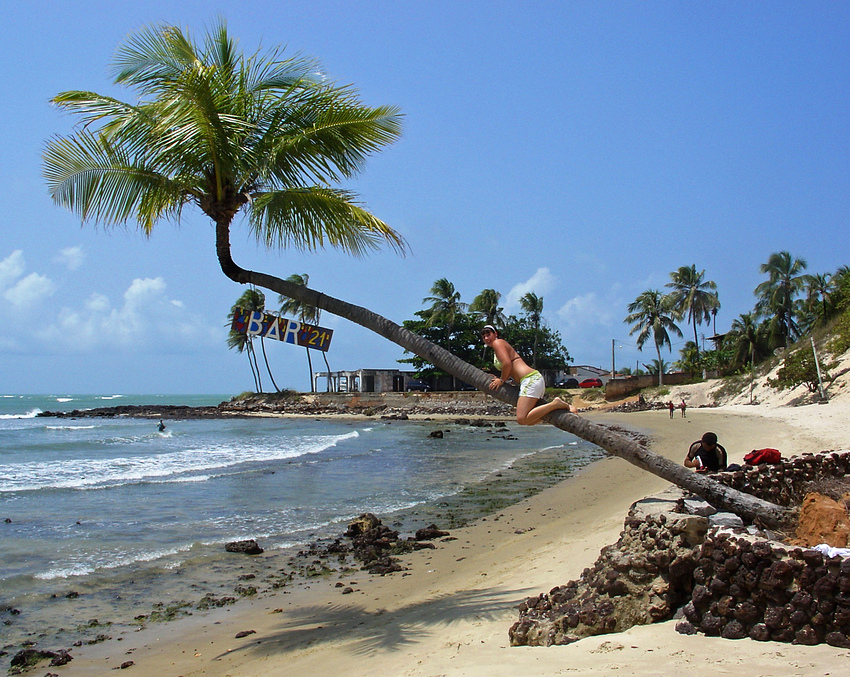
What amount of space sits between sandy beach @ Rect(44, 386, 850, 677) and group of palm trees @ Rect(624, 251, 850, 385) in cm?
3577

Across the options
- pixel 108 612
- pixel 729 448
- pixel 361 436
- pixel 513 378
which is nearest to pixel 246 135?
pixel 513 378

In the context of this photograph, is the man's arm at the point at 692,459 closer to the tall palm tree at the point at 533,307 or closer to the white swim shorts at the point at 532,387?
the white swim shorts at the point at 532,387

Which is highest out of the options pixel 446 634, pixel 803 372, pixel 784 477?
pixel 803 372

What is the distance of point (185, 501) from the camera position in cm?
1398

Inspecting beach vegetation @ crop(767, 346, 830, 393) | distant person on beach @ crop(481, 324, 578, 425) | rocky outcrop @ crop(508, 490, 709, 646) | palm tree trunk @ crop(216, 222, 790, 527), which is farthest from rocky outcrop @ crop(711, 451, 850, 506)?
beach vegetation @ crop(767, 346, 830, 393)

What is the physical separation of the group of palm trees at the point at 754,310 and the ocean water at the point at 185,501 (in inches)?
1059

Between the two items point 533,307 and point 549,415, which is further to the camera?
point 533,307

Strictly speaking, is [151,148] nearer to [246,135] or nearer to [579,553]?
[246,135]

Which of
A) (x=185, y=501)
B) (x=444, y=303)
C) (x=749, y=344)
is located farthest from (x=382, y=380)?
(x=185, y=501)

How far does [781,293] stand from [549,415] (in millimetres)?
50389

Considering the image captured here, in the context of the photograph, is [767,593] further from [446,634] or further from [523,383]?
[446,634]

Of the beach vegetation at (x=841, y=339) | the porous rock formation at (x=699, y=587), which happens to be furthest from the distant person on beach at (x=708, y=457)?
the beach vegetation at (x=841, y=339)

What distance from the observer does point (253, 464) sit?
2108 cm

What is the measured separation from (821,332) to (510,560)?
37.6m
